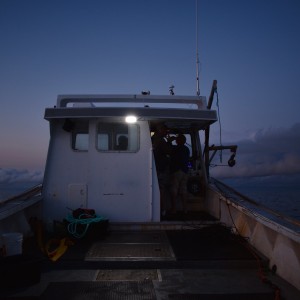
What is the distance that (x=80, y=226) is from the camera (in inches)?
231

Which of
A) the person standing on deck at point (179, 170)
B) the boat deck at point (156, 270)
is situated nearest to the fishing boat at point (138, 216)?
the boat deck at point (156, 270)

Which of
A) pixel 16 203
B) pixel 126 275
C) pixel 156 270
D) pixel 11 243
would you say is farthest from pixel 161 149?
pixel 11 243

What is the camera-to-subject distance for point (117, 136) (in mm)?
7109

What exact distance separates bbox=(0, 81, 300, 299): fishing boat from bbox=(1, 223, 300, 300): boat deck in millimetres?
17

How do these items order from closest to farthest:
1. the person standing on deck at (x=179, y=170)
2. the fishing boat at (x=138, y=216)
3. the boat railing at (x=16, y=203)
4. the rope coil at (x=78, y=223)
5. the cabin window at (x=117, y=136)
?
the fishing boat at (x=138, y=216), the boat railing at (x=16, y=203), the rope coil at (x=78, y=223), the cabin window at (x=117, y=136), the person standing on deck at (x=179, y=170)

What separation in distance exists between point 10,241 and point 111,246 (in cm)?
167

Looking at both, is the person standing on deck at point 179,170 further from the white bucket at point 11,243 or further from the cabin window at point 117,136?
the white bucket at point 11,243

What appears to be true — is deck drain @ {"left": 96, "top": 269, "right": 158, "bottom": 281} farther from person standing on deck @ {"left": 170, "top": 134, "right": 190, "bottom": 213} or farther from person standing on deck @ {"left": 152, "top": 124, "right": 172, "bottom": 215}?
person standing on deck @ {"left": 170, "top": 134, "right": 190, "bottom": 213}

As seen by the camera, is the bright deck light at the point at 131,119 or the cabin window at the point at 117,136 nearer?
the bright deck light at the point at 131,119

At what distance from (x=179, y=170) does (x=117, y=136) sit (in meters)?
1.69

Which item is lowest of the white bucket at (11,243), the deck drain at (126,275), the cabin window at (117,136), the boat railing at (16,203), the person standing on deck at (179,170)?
the deck drain at (126,275)

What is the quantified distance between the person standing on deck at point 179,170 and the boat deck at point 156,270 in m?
1.75

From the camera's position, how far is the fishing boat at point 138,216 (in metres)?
4.10

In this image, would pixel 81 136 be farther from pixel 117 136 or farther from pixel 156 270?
pixel 156 270
